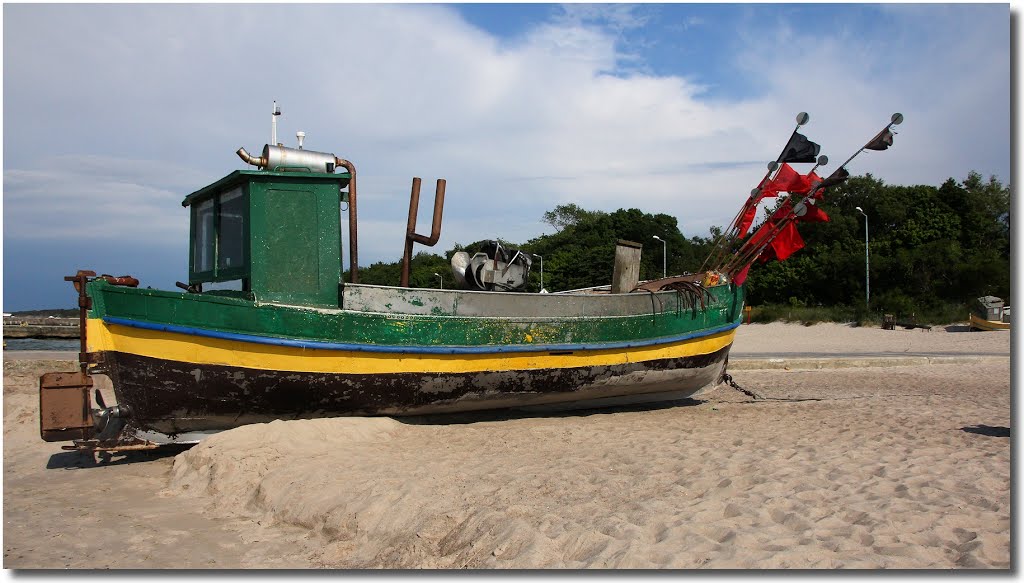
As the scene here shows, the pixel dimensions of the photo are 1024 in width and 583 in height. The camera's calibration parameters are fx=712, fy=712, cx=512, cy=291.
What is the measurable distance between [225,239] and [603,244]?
40.7m

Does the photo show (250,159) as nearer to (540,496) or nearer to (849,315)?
(540,496)

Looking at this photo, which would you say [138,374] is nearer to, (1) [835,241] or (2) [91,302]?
(2) [91,302]

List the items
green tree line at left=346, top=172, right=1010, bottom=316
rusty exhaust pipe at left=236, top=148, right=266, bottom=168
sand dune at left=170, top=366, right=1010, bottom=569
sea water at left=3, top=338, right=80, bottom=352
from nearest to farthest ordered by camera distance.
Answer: sand dune at left=170, top=366, right=1010, bottom=569 < rusty exhaust pipe at left=236, top=148, right=266, bottom=168 < sea water at left=3, top=338, right=80, bottom=352 < green tree line at left=346, top=172, right=1010, bottom=316

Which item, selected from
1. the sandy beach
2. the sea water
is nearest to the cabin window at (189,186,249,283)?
the sandy beach

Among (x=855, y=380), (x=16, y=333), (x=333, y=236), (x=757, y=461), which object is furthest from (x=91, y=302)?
(x=16, y=333)

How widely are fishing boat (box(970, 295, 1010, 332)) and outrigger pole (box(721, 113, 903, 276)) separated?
21.3 meters

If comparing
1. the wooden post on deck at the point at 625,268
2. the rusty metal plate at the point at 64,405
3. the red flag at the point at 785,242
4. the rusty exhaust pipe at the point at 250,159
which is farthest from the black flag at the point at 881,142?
the rusty metal plate at the point at 64,405

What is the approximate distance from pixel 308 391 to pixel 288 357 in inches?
16.2

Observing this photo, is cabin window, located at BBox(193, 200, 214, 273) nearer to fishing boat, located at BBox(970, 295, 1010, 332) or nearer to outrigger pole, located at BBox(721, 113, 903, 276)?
outrigger pole, located at BBox(721, 113, 903, 276)

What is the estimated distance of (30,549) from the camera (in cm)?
449

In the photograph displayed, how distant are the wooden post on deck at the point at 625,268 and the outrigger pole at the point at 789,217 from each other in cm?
136

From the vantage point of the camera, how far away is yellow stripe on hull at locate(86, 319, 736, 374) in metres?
6.57

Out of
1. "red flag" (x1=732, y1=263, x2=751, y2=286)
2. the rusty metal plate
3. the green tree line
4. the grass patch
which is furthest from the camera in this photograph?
the green tree line

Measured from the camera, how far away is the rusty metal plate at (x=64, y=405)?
Result: 6449 mm
